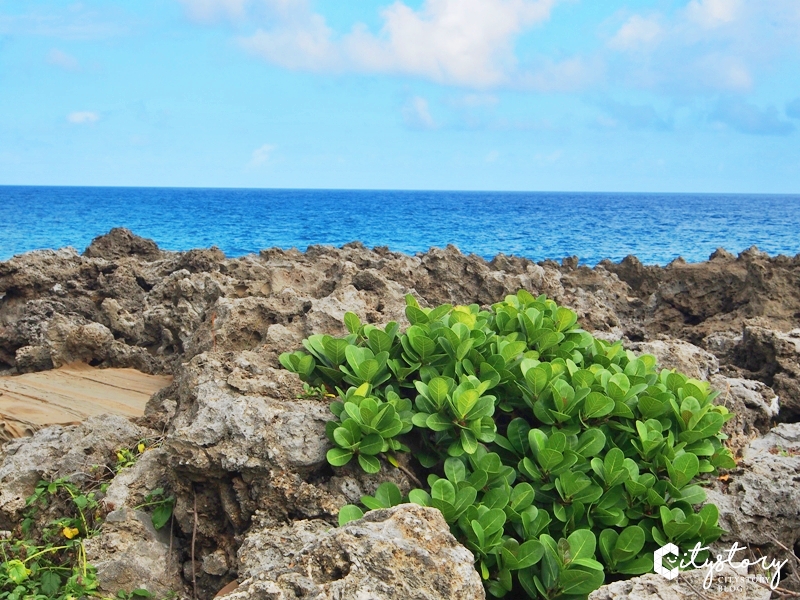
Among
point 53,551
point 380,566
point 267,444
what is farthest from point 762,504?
point 53,551

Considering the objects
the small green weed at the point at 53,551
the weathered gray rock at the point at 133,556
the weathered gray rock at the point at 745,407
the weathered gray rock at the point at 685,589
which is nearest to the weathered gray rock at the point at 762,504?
the weathered gray rock at the point at 745,407

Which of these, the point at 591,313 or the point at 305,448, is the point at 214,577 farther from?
the point at 591,313

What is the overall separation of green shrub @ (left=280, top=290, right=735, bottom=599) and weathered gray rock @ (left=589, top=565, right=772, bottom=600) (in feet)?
1.06

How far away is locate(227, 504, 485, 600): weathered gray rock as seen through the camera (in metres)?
2.27

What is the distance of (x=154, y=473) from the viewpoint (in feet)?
11.8

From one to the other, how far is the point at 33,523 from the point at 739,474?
3658 mm

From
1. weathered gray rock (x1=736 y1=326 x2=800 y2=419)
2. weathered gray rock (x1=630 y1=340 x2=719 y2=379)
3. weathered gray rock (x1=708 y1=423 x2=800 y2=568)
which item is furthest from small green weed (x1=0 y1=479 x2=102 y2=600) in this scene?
weathered gray rock (x1=736 y1=326 x2=800 y2=419)

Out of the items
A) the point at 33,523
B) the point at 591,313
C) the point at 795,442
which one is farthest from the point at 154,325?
the point at 795,442

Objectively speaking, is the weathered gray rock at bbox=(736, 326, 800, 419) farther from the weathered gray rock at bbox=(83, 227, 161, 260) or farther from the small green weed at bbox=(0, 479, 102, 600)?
the weathered gray rock at bbox=(83, 227, 161, 260)

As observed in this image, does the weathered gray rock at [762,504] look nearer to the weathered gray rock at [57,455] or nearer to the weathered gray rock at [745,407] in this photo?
the weathered gray rock at [745,407]

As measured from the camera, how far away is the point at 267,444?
3127 mm

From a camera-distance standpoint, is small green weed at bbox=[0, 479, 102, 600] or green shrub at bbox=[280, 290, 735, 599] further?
small green weed at bbox=[0, 479, 102, 600]

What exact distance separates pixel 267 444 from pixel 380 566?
1000 mm

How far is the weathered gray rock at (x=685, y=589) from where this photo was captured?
2.39 metres
